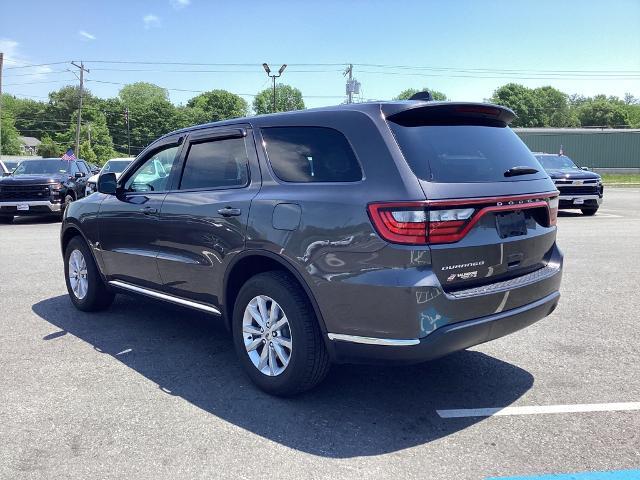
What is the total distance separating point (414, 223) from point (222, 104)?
131467 mm

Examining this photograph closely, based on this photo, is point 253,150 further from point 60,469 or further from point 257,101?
point 257,101

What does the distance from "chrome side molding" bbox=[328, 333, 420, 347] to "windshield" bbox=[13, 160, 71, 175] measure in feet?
52.1

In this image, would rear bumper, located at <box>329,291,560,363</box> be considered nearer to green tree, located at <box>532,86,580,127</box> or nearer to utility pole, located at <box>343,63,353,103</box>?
utility pole, located at <box>343,63,353,103</box>

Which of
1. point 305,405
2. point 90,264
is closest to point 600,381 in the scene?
point 305,405

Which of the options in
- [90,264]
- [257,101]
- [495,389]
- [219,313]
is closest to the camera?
[495,389]

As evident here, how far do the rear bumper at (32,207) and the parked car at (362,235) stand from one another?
40.8ft

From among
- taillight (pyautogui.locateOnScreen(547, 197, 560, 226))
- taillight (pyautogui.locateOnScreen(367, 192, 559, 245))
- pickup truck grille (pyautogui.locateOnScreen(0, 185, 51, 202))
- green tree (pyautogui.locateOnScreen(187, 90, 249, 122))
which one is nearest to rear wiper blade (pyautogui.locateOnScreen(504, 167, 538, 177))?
taillight (pyautogui.locateOnScreen(547, 197, 560, 226))

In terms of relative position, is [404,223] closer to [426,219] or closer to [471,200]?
[426,219]

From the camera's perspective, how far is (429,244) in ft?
10.0

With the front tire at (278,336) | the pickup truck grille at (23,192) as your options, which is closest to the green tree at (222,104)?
the pickup truck grille at (23,192)

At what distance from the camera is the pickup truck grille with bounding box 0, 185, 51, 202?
50.1ft

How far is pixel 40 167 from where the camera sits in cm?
1684

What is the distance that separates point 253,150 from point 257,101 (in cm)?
12571

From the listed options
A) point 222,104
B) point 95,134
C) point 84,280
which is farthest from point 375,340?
point 222,104
